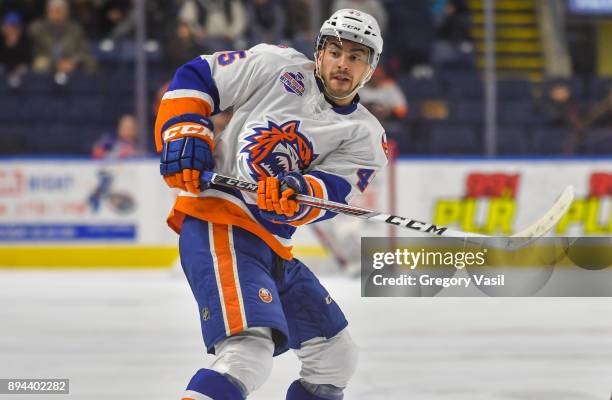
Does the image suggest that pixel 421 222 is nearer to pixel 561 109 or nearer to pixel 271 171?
pixel 271 171

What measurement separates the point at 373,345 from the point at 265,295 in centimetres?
173

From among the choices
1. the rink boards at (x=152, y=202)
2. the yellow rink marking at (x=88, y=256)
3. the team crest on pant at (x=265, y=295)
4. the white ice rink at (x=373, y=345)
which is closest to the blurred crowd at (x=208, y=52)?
the rink boards at (x=152, y=202)

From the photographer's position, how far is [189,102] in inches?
98.4

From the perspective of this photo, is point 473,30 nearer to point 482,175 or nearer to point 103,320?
point 482,175

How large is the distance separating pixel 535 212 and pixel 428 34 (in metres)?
1.82

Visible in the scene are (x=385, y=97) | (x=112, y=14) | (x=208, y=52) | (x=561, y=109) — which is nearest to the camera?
(x=385, y=97)

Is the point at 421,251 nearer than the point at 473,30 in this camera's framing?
Yes

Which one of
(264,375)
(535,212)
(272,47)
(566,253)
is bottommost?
(535,212)

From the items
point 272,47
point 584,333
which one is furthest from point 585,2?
point 272,47

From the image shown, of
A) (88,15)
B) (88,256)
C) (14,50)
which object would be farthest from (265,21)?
(88,256)

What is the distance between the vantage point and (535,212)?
23.5 ft

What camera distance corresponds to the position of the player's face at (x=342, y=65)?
2.51 m

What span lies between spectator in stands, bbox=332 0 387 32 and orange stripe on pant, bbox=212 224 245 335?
199 inches

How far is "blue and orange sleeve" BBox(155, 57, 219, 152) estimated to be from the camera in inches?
97.0
